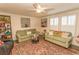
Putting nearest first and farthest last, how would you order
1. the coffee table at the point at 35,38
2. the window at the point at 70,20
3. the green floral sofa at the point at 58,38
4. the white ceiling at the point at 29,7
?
the white ceiling at the point at 29,7, the window at the point at 70,20, the coffee table at the point at 35,38, the green floral sofa at the point at 58,38

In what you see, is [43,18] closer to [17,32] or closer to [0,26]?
[17,32]

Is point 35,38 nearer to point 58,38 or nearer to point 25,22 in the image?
point 25,22

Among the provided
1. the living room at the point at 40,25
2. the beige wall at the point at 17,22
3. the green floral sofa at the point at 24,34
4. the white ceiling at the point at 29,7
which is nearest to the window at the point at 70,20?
the living room at the point at 40,25

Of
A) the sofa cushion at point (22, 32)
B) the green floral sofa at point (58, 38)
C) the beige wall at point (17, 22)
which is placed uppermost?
the beige wall at point (17, 22)

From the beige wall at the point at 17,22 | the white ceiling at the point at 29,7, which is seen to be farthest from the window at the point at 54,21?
the beige wall at the point at 17,22

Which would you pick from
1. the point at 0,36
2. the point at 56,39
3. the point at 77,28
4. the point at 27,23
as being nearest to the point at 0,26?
the point at 0,36

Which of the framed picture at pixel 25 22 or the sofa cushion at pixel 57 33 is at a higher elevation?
the framed picture at pixel 25 22

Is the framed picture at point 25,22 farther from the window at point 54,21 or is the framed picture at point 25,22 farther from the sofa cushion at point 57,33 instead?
the sofa cushion at point 57,33

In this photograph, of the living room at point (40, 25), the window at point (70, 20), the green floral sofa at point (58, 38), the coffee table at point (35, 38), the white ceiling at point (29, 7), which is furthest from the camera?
the green floral sofa at point (58, 38)

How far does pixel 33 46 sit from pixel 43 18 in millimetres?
960

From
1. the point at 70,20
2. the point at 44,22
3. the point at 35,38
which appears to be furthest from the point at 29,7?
the point at 70,20

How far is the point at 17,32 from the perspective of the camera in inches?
66.5

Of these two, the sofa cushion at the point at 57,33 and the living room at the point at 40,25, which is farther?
the sofa cushion at the point at 57,33

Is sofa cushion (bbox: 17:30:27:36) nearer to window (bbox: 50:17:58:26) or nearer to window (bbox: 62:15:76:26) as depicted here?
window (bbox: 50:17:58:26)
